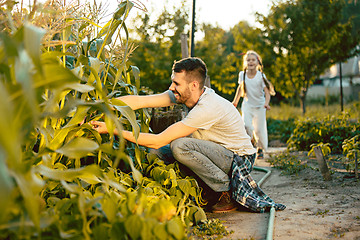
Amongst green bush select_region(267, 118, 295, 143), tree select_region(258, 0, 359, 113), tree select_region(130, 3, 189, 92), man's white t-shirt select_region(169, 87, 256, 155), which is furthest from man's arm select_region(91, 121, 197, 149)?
tree select_region(258, 0, 359, 113)

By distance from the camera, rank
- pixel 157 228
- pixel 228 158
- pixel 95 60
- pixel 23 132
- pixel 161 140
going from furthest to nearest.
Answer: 1. pixel 228 158
2. pixel 161 140
3. pixel 95 60
4. pixel 157 228
5. pixel 23 132

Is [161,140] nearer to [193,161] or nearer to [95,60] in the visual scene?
[193,161]

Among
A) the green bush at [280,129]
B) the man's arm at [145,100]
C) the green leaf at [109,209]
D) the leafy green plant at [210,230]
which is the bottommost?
the green bush at [280,129]

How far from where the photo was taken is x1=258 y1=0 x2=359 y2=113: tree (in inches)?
461

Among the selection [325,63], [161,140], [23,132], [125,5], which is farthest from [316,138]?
[325,63]

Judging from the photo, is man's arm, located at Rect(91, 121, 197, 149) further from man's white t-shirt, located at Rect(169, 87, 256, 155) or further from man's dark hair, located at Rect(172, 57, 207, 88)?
man's dark hair, located at Rect(172, 57, 207, 88)

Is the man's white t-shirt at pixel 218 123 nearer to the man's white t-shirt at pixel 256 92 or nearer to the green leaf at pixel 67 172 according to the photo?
the green leaf at pixel 67 172

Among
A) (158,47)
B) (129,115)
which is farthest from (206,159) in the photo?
(158,47)

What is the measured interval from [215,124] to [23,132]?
76.1 inches

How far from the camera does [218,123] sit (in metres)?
2.95

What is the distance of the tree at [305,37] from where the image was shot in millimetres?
11719

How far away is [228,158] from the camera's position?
9.66 ft

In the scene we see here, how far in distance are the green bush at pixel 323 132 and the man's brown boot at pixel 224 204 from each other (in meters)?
3.04

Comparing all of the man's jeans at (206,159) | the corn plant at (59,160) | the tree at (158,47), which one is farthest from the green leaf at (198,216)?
the tree at (158,47)
